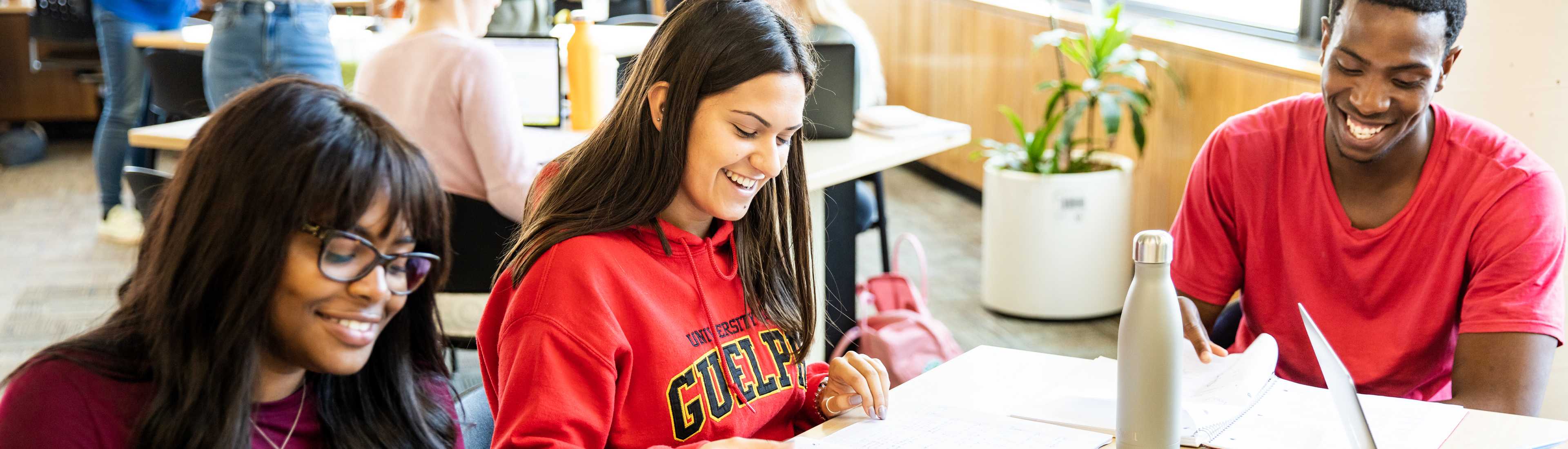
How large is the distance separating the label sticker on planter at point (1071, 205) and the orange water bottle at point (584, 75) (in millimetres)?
1361

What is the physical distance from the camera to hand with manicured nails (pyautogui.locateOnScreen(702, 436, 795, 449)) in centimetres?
117

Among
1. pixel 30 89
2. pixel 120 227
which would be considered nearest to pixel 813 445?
pixel 120 227

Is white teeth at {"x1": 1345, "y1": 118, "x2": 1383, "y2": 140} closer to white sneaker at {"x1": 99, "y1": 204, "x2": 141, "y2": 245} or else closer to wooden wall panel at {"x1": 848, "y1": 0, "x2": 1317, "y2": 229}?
wooden wall panel at {"x1": 848, "y1": 0, "x2": 1317, "y2": 229}

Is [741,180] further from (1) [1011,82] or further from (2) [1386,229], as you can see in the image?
(1) [1011,82]

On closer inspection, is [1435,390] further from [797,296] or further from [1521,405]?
[797,296]

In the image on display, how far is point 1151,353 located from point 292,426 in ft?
2.58

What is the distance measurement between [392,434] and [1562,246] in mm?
1448

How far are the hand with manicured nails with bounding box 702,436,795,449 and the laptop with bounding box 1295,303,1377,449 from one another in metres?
0.48

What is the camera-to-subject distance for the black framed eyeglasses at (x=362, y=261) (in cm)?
103

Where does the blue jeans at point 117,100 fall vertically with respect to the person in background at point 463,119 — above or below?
below

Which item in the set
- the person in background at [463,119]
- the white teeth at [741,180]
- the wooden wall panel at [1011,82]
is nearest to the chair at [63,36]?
the wooden wall panel at [1011,82]

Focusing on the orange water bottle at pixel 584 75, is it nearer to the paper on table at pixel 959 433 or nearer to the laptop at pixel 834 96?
the laptop at pixel 834 96

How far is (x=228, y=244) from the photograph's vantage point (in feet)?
3.23

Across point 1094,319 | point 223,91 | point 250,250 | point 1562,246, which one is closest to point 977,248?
point 1094,319
